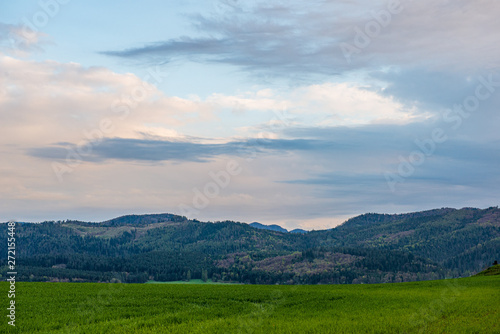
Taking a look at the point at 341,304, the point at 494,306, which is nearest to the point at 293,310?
the point at 341,304

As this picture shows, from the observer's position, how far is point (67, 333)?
3156 cm

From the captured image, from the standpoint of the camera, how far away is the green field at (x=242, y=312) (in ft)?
107

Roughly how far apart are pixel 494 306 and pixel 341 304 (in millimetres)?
15375

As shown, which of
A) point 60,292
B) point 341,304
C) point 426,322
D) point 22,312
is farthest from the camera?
point 60,292

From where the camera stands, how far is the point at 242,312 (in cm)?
4256

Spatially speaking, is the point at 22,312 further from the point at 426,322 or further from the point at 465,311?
the point at 465,311

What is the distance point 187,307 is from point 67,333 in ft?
52.0

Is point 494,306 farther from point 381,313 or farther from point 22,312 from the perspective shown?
point 22,312

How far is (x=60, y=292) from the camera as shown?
57.1m

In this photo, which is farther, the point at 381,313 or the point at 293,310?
the point at 293,310

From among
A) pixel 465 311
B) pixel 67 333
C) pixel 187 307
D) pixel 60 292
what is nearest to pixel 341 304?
pixel 465 311

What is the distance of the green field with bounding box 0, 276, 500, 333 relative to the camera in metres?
Answer: 32.6

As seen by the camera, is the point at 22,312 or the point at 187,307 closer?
the point at 22,312

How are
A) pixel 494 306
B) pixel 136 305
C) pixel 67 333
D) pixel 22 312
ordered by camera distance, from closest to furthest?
pixel 67 333
pixel 22 312
pixel 494 306
pixel 136 305
